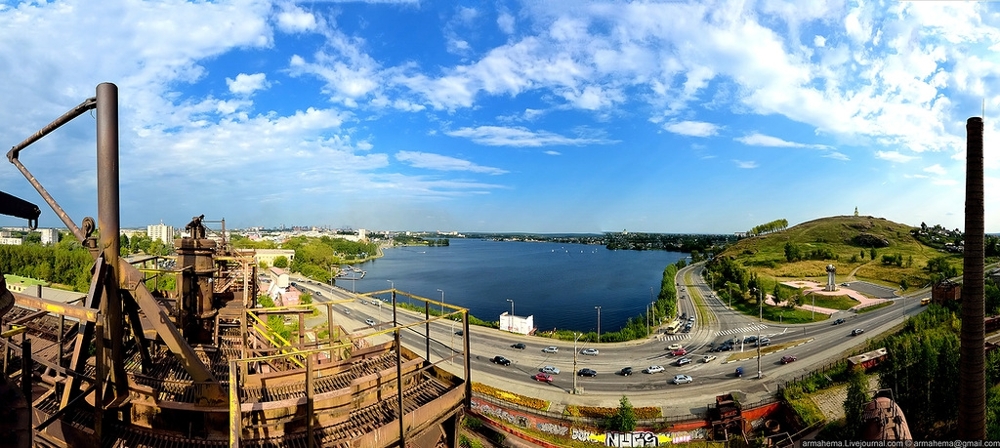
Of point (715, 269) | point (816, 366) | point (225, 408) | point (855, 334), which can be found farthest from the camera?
point (715, 269)

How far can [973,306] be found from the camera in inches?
569

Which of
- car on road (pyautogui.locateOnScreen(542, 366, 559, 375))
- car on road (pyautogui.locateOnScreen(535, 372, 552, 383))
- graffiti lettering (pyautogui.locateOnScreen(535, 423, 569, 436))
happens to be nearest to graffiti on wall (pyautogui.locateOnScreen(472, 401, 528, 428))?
graffiti lettering (pyautogui.locateOnScreen(535, 423, 569, 436))

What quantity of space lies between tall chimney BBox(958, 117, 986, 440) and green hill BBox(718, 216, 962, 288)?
147ft

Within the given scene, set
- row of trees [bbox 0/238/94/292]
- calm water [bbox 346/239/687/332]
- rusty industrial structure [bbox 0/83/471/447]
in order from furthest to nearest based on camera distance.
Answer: row of trees [bbox 0/238/94/292], calm water [bbox 346/239/687/332], rusty industrial structure [bbox 0/83/471/447]

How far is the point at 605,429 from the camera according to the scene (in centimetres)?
1797

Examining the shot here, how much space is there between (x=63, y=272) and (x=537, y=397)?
59.8 meters

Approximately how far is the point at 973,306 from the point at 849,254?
73476mm

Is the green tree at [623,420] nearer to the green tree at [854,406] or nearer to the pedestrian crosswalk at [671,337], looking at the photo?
the green tree at [854,406]

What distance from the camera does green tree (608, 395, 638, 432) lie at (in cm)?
1755

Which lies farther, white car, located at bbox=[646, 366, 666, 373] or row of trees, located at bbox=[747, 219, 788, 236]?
row of trees, located at bbox=[747, 219, 788, 236]

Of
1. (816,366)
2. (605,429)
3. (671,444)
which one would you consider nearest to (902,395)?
(816,366)

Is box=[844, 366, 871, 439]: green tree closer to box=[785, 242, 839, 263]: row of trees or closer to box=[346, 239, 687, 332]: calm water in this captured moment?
box=[346, 239, 687, 332]: calm water

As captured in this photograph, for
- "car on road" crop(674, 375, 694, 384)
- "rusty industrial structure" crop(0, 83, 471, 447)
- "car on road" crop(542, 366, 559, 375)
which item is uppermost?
"rusty industrial structure" crop(0, 83, 471, 447)

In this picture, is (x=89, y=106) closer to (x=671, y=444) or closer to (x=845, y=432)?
(x=671, y=444)
